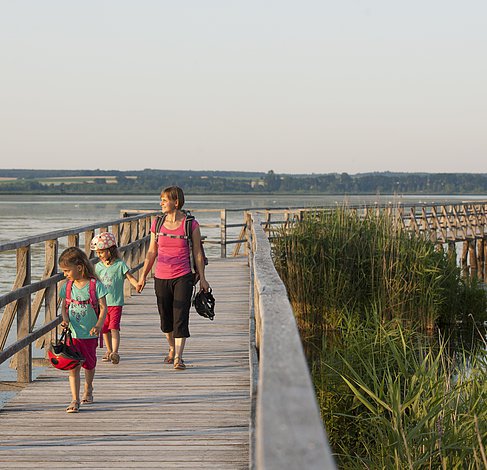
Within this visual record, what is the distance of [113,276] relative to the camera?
6.92m

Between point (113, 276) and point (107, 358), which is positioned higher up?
point (113, 276)

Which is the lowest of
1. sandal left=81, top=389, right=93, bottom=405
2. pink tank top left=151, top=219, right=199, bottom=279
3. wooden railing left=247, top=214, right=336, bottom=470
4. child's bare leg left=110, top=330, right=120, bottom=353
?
sandal left=81, top=389, right=93, bottom=405

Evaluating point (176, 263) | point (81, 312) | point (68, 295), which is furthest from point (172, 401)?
point (176, 263)

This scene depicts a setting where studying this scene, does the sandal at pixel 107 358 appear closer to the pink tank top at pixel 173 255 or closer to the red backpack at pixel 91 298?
the pink tank top at pixel 173 255

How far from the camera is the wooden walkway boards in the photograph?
4.70 meters

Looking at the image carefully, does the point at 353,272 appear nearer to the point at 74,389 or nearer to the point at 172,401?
the point at 172,401

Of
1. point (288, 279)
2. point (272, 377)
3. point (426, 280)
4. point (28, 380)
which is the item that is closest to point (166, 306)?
point (28, 380)

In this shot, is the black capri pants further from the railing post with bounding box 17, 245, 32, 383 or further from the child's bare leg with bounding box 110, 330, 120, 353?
the railing post with bounding box 17, 245, 32, 383

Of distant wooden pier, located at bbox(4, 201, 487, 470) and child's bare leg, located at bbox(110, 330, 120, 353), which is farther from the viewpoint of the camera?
child's bare leg, located at bbox(110, 330, 120, 353)

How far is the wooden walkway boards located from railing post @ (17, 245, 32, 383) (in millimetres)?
137

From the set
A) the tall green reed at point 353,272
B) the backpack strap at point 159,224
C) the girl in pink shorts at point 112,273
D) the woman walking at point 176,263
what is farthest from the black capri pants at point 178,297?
the tall green reed at point 353,272

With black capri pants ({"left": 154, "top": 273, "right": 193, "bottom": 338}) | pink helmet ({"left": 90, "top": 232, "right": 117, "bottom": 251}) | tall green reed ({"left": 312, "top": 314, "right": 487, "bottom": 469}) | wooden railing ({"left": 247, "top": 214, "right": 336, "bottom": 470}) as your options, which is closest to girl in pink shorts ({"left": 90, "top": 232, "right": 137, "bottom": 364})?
pink helmet ({"left": 90, "top": 232, "right": 117, "bottom": 251})

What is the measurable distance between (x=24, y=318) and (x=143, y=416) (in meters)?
1.57

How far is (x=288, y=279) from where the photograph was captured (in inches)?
539
